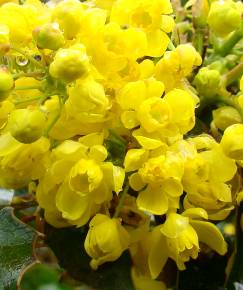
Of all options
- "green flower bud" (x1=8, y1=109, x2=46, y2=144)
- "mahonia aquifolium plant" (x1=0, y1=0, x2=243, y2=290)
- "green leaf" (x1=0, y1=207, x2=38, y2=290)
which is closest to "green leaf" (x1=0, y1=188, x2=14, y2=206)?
"green leaf" (x1=0, y1=207, x2=38, y2=290)

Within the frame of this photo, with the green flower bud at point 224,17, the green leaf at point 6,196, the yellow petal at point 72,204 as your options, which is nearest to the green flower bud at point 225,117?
the green flower bud at point 224,17

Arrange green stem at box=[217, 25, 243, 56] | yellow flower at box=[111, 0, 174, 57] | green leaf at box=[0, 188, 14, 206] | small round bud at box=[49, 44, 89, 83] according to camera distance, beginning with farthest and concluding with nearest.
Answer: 1. green leaf at box=[0, 188, 14, 206]
2. green stem at box=[217, 25, 243, 56]
3. yellow flower at box=[111, 0, 174, 57]
4. small round bud at box=[49, 44, 89, 83]

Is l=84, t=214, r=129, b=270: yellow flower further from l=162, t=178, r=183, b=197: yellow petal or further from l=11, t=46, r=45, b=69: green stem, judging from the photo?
l=11, t=46, r=45, b=69: green stem

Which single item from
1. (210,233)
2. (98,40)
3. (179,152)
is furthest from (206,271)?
(98,40)

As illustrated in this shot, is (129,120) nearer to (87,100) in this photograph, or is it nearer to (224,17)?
(87,100)

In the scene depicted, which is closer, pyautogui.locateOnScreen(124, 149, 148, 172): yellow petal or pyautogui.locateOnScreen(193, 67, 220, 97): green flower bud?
pyautogui.locateOnScreen(124, 149, 148, 172): yellow petal

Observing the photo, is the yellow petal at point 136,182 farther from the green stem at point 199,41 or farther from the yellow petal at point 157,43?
the green stem at point 199,41

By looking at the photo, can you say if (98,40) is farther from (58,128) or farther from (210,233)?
(210,233)
